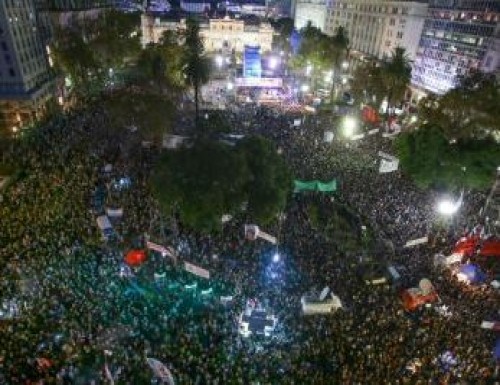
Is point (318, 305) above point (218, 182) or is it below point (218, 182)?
below

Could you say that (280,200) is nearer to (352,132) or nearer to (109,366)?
(109,366)

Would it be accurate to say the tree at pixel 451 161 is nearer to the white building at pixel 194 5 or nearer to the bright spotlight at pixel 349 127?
the bright spotlight at pixel 349 127

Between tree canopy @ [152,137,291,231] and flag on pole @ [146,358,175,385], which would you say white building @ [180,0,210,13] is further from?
flag on pole @ [146,358,175,385]

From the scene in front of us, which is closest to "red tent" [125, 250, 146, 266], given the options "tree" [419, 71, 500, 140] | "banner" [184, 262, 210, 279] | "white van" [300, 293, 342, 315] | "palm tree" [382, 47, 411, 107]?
"banner" [184, 262, 210, 279]

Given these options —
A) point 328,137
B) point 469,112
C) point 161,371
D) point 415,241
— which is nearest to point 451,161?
point 415,241

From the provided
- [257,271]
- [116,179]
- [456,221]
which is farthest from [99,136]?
[456,221]

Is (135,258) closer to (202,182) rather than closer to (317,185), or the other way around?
(202,182)
